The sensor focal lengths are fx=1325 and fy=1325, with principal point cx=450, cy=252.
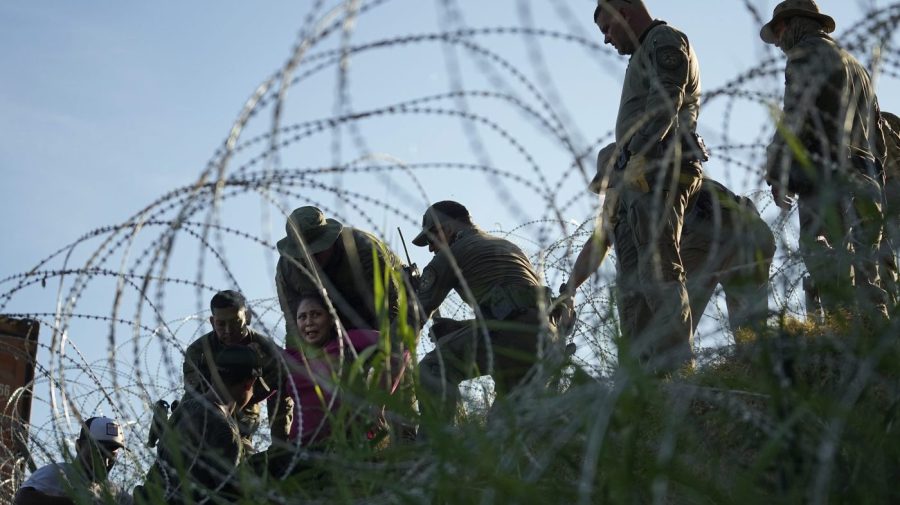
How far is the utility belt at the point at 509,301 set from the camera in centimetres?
562

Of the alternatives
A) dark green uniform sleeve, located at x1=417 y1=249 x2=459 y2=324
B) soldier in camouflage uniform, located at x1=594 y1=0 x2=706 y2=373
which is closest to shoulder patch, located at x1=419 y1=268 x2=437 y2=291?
dark green uniform sleeve, located at x1=417 y1=249 x2=459 y2=324

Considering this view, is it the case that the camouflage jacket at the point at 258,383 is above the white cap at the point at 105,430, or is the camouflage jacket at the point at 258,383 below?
above

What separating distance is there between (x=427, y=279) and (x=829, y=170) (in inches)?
127

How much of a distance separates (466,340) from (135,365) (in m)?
2.16

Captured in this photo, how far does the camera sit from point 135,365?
10.8 feet

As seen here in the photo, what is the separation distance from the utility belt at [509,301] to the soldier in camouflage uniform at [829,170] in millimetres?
1133

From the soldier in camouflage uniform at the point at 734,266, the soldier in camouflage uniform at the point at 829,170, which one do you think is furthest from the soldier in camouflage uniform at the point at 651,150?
the soldier in camouflage uniform at the point at 829,170

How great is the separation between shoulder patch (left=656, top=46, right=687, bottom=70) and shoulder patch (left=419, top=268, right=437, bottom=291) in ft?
4.36

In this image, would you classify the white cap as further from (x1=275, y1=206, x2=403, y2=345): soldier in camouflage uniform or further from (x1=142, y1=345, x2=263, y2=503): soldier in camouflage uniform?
(x1=275, y1=206, x2=403, y2=345): soldier in camouflage uniform

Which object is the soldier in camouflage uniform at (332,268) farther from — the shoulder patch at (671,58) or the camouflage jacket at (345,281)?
the shoulder patch at (671,58)

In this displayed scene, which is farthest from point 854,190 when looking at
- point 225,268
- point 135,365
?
point 135,365

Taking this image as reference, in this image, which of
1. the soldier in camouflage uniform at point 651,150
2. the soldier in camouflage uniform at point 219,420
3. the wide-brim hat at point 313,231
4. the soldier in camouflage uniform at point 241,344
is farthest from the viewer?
the wide-brim hat at point 313,231

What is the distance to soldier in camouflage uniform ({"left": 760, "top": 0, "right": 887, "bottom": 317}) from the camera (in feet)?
8.20

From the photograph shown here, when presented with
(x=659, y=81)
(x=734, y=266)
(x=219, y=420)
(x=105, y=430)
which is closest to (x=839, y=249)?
(x=734, y=266)
